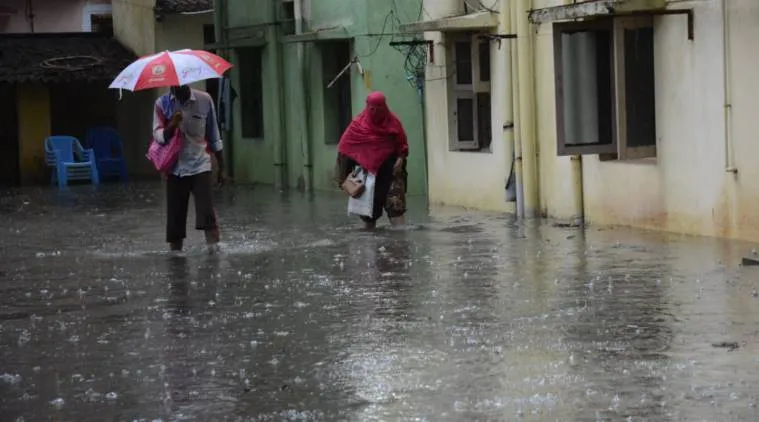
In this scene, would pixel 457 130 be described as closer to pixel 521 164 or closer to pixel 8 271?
pixel 521 164

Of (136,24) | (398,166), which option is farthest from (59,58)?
(398,166)

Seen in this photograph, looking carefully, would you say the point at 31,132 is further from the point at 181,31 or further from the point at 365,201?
the point at 365,201

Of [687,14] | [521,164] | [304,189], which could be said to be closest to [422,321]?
[687,14]

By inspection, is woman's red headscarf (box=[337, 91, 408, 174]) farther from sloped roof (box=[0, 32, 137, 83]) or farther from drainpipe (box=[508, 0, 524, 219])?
sloped roof (box=[0, 32, 137, 83])

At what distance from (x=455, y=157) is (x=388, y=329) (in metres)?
9.97

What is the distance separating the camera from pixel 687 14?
13734mm

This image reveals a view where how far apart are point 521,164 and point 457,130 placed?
2470 millimetres

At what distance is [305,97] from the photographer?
24.6 metres

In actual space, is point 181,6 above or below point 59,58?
above

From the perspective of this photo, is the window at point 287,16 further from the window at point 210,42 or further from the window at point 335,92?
the window at point 210,42

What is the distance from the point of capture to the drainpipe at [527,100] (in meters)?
16.5

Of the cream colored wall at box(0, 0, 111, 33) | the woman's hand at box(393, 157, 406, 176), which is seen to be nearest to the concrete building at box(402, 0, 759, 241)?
the woman's hand at box(393, 157, 406, 176)

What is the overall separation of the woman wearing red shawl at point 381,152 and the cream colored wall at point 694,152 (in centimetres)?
188

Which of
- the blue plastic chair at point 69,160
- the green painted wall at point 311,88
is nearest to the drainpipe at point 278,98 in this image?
the green painted wall at point 311,88
